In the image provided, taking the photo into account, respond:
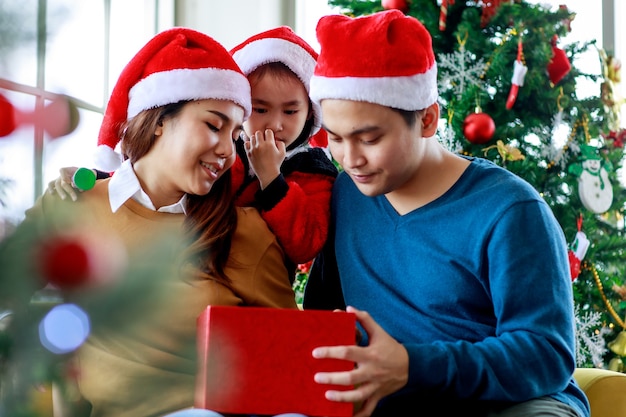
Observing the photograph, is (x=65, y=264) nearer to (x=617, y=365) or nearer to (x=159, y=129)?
(x=159, y=129)

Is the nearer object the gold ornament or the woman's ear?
the woman's ear

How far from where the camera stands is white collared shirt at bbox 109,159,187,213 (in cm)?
147

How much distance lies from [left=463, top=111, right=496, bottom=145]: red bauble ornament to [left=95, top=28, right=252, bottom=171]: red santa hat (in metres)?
1.60

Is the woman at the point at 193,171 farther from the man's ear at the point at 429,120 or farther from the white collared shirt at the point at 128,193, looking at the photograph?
the man's ear at the point at 429,120

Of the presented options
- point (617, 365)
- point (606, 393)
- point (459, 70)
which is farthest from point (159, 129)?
point (617, 365)

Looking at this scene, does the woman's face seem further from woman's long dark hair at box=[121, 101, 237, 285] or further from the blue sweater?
the blue sweater

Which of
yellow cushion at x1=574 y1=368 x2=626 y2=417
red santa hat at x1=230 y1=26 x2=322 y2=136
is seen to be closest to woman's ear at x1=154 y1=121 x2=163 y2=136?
red santa hat at x1=230 y1=26 x2=322 y2=136

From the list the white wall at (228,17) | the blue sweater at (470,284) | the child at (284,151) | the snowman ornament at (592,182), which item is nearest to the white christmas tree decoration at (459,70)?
the snowman ornament at (592,182)

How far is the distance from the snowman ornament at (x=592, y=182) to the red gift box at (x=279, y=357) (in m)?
2.38

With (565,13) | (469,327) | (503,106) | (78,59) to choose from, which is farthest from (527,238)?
(565,13)

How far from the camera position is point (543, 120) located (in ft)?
10.7

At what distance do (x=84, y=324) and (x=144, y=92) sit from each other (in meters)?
1.17

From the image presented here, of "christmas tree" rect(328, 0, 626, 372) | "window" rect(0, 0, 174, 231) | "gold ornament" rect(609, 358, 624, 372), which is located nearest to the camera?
"window" rect(0, 0, 174, 231)

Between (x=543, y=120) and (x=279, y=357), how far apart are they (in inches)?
95.1
